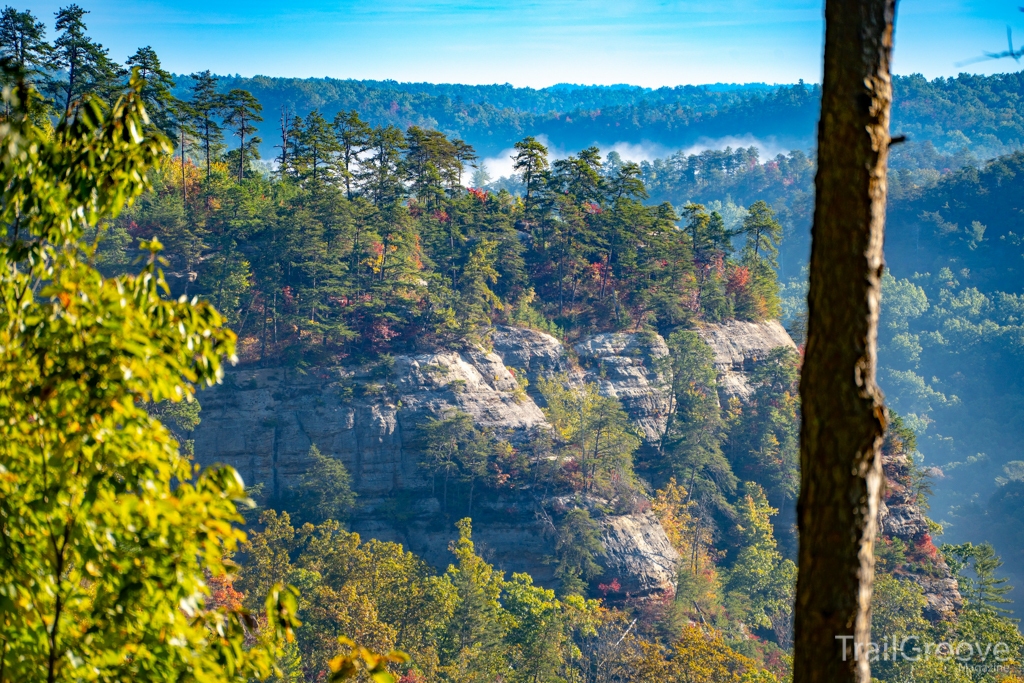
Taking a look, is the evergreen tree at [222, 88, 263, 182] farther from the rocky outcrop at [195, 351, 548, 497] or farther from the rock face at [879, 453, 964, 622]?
the rock face at [879, 453, 964, 622]

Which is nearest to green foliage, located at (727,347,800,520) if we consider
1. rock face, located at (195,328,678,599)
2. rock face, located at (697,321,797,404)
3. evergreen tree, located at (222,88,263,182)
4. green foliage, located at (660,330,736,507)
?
rock face, located at (697,321,797,404)

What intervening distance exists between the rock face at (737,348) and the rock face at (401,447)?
1247cm

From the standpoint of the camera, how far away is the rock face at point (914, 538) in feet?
120

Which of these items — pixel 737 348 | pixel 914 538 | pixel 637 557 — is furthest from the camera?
pixel 737 348

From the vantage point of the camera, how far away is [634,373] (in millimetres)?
43750

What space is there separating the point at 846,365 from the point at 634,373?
41.1 m

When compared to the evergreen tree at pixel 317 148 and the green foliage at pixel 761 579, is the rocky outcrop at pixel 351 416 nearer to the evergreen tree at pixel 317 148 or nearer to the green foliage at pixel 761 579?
the green foliage at pixel 761 579

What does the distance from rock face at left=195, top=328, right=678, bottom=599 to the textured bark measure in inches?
1263

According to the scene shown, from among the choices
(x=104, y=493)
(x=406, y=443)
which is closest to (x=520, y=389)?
(x=406, y=443)

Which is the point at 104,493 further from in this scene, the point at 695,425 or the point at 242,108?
the point at 242,108

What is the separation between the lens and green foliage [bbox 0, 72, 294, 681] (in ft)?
11.2

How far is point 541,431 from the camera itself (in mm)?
37531

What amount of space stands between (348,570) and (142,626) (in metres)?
22.9

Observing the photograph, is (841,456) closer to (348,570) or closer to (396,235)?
(348,570)
